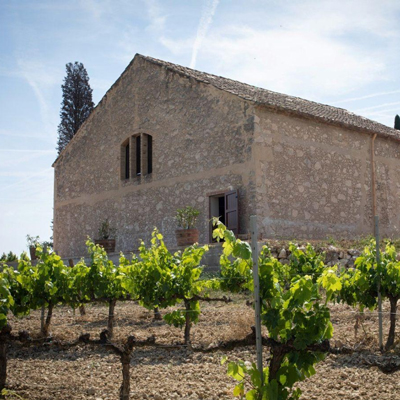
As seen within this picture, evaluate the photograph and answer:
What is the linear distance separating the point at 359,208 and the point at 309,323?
37.7 ft

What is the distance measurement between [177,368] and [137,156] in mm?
11485

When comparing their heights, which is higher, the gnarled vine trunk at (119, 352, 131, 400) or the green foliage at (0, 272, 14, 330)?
the green foliage at (0, 272, 14, 330)

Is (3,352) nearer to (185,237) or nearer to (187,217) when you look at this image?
(185,237)

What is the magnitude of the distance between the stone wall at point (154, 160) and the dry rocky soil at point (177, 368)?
A: 5.77 meters

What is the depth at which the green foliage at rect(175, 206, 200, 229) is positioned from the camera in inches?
518

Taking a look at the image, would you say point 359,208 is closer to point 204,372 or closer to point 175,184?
point 175,184

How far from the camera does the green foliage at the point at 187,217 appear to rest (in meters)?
13.2

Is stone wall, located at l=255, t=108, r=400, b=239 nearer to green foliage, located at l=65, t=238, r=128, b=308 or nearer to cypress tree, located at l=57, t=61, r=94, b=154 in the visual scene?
green foliage, located at l=65, t=238, r=128, b=308

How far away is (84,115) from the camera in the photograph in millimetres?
25094

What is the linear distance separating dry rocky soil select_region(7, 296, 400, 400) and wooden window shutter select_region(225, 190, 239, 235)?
16.2 feet

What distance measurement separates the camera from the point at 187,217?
13.2 m

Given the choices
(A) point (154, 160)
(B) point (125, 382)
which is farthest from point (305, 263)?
(A) point (154, 160)

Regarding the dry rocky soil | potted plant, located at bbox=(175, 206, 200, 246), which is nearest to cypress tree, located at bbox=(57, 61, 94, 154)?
potted plant, located at bbox=(175, 206, 200, 246)

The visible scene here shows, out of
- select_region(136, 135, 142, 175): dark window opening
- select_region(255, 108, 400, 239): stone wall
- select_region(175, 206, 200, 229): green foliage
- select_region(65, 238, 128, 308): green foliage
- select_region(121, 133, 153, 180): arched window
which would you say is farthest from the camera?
select_region(136, 135, 142, 175): dark window opening
